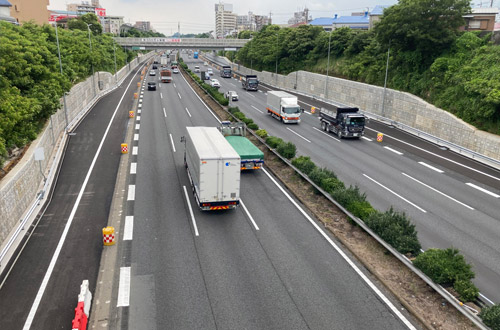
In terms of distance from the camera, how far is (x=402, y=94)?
46.0m

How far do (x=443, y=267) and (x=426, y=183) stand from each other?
14.9 m

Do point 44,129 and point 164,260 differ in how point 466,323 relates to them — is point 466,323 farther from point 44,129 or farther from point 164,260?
point 44,129

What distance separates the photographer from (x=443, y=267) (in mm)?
13852

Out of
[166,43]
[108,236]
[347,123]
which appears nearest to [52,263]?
[108,236]

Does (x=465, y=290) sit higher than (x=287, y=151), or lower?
lower

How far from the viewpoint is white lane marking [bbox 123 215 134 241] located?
18.5 metres

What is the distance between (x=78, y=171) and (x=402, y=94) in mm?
37494

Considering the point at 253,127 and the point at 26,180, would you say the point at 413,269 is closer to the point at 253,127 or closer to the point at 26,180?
the point at 26,180

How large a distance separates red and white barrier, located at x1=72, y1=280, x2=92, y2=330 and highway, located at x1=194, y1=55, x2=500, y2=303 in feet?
48.4

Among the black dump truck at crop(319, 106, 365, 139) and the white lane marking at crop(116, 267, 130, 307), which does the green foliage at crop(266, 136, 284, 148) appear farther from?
the white lane marking at crop(116, 267, 130, 307)

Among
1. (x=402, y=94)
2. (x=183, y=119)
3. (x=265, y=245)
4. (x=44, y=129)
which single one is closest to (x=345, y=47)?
(x=402, y=94)

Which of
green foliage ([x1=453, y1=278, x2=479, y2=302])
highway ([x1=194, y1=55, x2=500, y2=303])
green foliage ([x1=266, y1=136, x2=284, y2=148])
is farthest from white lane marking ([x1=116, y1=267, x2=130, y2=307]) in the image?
green foliage ([x1=266, y1=136, x2=284, y2=148])

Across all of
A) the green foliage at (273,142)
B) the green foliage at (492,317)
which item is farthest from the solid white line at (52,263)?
the green foliage at (273,142)

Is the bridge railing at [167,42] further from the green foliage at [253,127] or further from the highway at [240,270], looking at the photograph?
the highway at [240,270]
